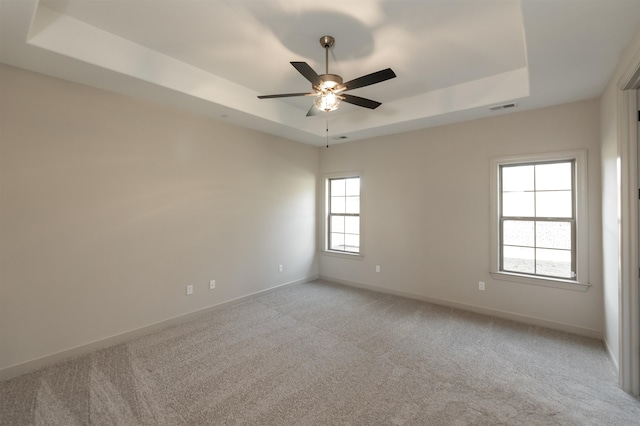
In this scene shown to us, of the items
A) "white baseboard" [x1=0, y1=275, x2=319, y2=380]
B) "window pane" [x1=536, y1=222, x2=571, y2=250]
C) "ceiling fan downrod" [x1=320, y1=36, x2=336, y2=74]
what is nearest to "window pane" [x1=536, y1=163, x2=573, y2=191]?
"window pane" [x1=536, y1=222, x2=571, y2=250]

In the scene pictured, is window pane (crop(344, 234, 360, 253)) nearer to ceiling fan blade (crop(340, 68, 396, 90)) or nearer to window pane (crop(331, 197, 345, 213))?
window pane (crop(331, 197, 345, 213))

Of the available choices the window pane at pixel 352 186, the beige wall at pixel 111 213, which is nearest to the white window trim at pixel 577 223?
the window pane at pixel 352 186

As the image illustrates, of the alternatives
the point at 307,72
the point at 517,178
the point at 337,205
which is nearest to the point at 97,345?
the point at 307,72

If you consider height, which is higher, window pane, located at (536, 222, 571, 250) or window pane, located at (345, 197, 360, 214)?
window pane, located at (345, 197, 360, 214)

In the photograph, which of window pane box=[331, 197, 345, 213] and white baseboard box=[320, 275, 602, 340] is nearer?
white baseboard box=[320, 275, 602, 340]

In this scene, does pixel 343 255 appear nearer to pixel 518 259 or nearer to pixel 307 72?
A: pixel 518 259

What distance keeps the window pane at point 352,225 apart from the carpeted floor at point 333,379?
205 cm

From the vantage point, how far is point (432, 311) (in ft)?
13.1

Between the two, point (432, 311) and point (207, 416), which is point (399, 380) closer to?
point (207, 416)

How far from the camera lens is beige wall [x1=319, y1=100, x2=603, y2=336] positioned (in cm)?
325

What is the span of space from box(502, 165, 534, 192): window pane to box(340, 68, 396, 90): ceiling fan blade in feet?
8.48

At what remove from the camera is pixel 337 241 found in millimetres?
5676

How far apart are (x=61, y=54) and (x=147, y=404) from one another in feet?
9.58

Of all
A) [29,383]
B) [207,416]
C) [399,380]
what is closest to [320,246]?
[399,380]
